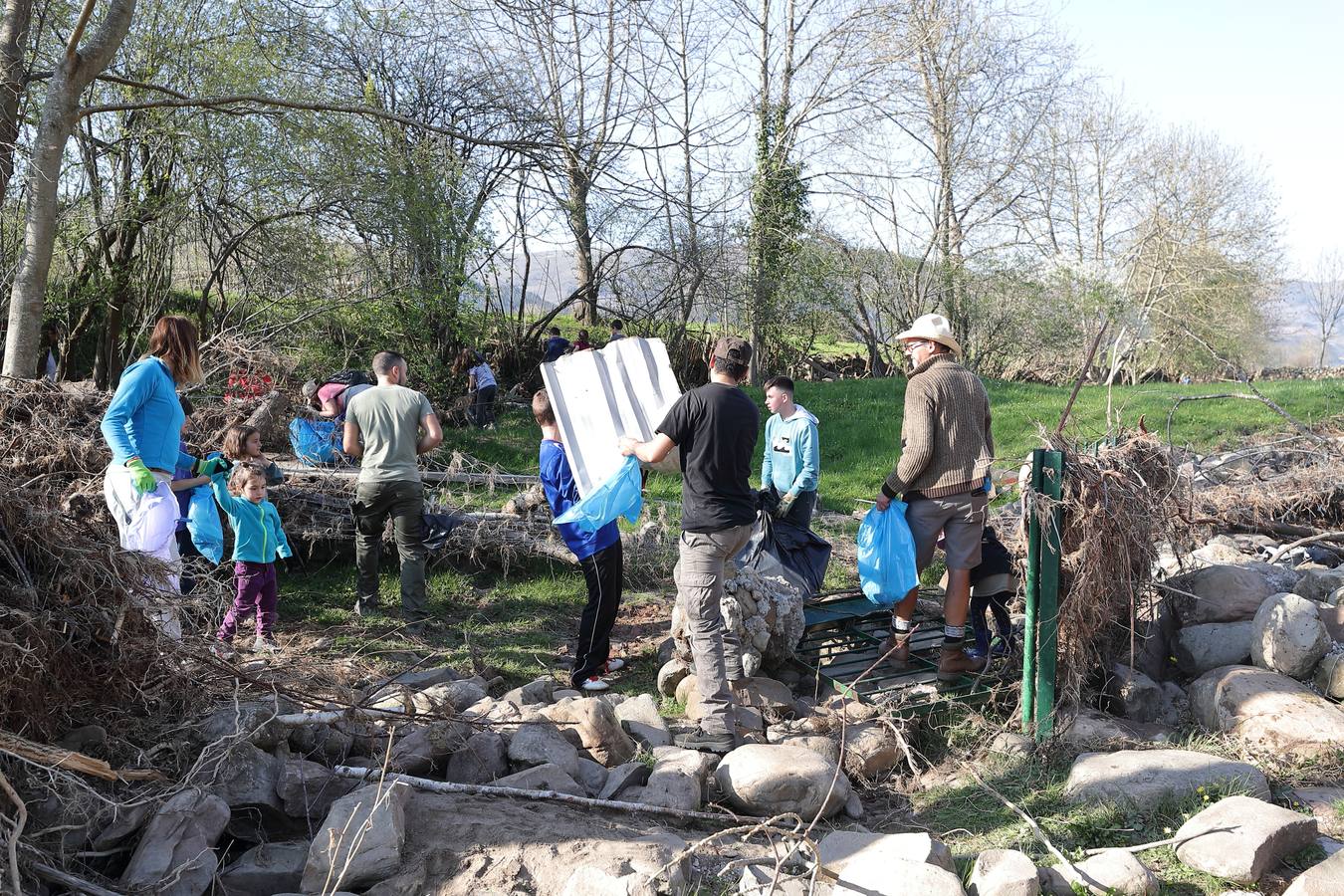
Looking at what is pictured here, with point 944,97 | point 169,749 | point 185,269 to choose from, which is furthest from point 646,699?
point 944,97

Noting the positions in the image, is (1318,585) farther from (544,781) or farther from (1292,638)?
(544,781)

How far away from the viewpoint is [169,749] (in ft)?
12.0

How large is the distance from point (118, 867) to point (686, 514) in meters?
2.63

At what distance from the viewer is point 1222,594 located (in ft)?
18.0

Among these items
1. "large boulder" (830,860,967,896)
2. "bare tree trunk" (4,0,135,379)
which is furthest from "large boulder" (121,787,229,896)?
"bare tree trunk" (4,0,135,379)

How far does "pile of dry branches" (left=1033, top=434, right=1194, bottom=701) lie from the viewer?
183 inches

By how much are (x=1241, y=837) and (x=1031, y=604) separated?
1.41 meters

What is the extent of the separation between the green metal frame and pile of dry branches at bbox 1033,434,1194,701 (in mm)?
53

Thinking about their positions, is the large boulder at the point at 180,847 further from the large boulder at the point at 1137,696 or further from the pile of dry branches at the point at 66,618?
the large boulder at the point at 1137,696

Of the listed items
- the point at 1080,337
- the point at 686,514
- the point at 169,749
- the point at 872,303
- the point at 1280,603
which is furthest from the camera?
the point at 1080,337

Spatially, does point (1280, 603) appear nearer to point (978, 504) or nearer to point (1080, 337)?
point (978, 504)

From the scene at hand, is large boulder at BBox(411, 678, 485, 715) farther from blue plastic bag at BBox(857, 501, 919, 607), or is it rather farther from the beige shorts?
the beige shorts

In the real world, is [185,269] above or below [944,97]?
below

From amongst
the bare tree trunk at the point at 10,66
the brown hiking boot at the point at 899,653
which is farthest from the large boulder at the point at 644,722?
the bare tree trunk at the point at 10,66
